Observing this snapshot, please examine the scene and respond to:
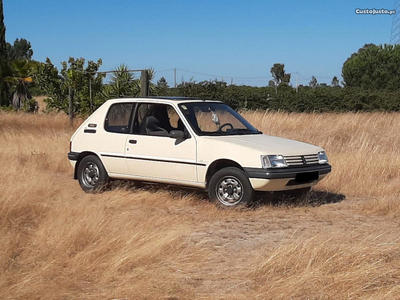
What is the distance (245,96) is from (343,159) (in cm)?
1511

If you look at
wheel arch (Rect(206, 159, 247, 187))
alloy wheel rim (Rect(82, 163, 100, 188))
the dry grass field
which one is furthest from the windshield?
alloy wheel rim (Rect(82, 163, 100, 188))

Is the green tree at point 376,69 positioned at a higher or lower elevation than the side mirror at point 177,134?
higher

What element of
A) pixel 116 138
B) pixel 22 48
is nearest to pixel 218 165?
pixel 116 138

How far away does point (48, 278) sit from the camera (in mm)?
4961

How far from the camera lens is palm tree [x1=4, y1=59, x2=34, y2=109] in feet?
127

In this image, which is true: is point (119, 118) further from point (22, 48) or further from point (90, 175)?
point (22, 48)

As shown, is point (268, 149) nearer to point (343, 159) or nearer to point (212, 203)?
point (212, 203)

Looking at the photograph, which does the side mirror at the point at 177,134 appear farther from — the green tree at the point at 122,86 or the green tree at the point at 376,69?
the green tree at the point at 376,69

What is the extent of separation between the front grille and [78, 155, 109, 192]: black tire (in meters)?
3.13

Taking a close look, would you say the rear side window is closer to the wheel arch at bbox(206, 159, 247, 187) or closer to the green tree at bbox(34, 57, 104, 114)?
the wheel arch at bbox(206, 159, 247, 187)

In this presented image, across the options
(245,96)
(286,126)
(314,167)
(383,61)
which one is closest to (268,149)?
(314,167)

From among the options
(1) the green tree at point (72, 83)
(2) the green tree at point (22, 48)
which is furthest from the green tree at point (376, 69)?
(2) the green tree at point (22, 48)

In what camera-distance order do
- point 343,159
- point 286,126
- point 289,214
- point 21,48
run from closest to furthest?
point 289,214 → point 343,159 → point 286,126 → point 21,48

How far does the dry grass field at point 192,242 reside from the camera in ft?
15.8
